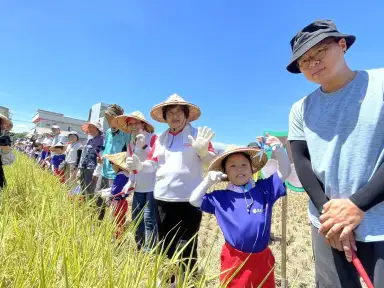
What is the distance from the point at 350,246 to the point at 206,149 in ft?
3.96

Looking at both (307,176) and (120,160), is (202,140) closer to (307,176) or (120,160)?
(307,176)

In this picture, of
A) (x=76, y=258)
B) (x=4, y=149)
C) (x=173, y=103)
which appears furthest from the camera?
(x=4, y=149)

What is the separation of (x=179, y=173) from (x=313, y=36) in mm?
1385

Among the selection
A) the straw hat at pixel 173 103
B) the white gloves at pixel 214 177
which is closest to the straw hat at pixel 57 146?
the straw hat at pixel 173 103

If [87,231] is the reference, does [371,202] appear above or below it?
above

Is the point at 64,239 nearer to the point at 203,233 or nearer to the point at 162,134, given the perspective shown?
the point at 162,134

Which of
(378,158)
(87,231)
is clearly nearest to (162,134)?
(87,231)

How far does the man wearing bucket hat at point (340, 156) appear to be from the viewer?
1.10 m

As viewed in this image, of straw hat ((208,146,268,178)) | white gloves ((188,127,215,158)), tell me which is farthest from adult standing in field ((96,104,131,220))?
straw hat ((208,146,268,178))

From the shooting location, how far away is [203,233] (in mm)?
4254

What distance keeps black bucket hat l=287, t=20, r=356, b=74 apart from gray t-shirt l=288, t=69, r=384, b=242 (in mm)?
200

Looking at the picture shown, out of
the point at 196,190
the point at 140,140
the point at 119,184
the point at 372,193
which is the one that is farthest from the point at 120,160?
the point at 372,193

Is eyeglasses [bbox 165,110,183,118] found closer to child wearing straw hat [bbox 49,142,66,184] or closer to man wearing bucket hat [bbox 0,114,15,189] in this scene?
man wearing bucket hat [bbox 0,114,15,189]

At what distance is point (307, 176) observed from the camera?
1315 millimetres
